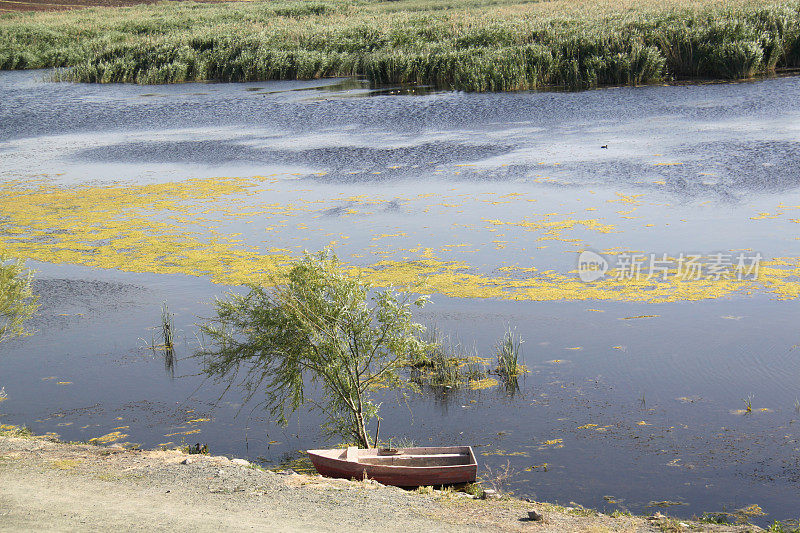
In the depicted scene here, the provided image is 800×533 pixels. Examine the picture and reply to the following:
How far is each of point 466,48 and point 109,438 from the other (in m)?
25.2

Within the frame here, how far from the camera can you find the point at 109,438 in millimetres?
7621

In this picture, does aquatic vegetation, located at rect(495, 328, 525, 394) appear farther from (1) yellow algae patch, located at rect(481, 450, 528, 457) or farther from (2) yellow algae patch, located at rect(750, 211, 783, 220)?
(2) yellow algae patch, located at rect(750, 211, 783, 220)

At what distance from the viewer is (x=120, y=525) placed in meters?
5.30

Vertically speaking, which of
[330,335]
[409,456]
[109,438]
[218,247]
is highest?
[330,335]

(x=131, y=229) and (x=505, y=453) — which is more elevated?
(x=131, y=229)

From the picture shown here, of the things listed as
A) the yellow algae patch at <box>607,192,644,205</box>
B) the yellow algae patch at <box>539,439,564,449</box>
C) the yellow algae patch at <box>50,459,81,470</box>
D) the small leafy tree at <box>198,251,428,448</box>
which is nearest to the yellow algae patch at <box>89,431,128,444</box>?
the yellow algae patch at <box>50,459,81,470</box>

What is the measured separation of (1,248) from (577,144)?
1149 cm

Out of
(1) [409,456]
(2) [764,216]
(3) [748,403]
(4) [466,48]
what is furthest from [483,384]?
(4) [466,48]

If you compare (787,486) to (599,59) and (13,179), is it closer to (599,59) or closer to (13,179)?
(13,179)

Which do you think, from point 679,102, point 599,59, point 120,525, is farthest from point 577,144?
point 120,525

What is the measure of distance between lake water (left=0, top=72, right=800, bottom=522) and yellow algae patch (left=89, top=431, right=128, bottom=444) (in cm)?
9

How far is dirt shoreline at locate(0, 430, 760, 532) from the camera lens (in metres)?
5.37

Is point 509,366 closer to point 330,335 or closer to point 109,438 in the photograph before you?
point 330,335

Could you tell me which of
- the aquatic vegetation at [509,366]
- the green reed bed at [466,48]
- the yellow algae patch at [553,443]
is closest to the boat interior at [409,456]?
the yellow algae patch at [553,443]
